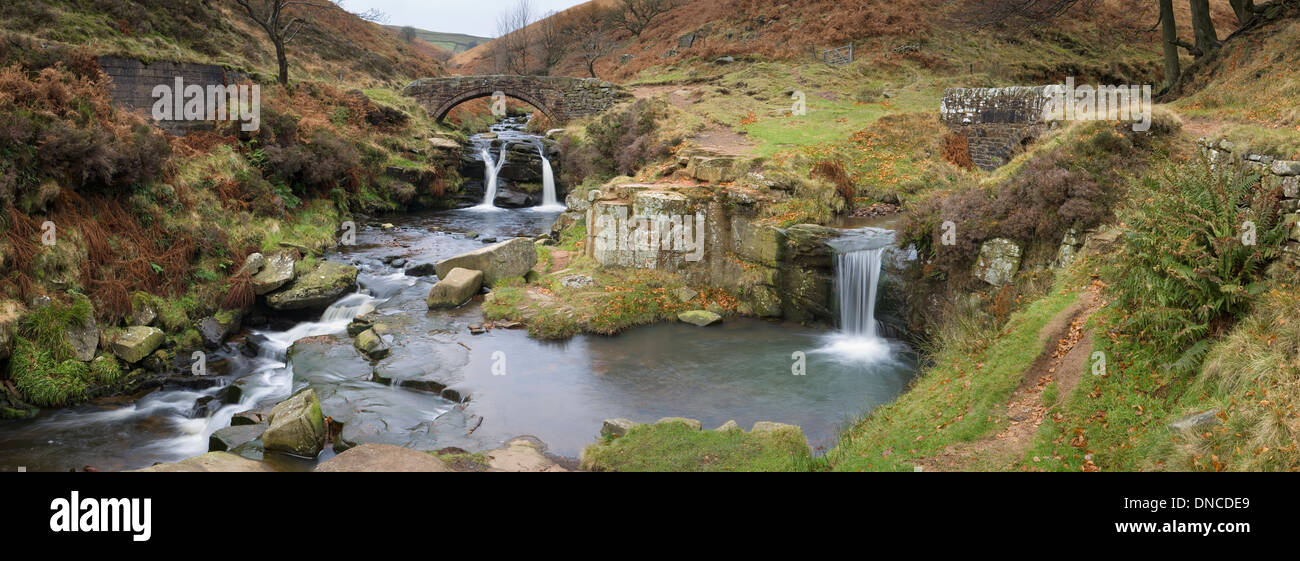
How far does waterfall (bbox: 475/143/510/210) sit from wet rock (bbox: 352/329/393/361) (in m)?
15.6

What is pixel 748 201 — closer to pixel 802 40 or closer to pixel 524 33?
pixel 802 40

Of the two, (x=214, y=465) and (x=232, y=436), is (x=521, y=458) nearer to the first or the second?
(x=214, y=465)

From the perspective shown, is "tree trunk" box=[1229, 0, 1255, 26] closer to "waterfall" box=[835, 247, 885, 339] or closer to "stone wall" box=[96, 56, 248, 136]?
"waterfall" box=[835, 247, 885, 339]

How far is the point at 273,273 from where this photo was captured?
1681 centimetres

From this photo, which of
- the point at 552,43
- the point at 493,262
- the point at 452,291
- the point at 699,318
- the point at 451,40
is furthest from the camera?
the point at 451,40

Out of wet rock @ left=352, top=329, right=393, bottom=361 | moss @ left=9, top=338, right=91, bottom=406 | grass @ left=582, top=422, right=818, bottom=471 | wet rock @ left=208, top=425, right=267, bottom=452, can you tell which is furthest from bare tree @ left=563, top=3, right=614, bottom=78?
grass @ left=582, top=422, right=818, bottom=471

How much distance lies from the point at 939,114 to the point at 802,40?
51.8 ft

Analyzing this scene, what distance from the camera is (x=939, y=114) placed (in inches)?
856

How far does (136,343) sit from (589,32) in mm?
45330

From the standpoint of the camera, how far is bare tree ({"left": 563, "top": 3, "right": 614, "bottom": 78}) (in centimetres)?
4966

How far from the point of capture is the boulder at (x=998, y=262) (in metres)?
12.1

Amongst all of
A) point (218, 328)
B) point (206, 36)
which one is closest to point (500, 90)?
point (206, 36)

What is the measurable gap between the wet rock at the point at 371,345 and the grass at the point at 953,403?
888 cm

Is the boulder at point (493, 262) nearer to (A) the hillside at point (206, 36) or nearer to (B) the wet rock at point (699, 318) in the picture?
(B) the wet rock at point (699, 318)
